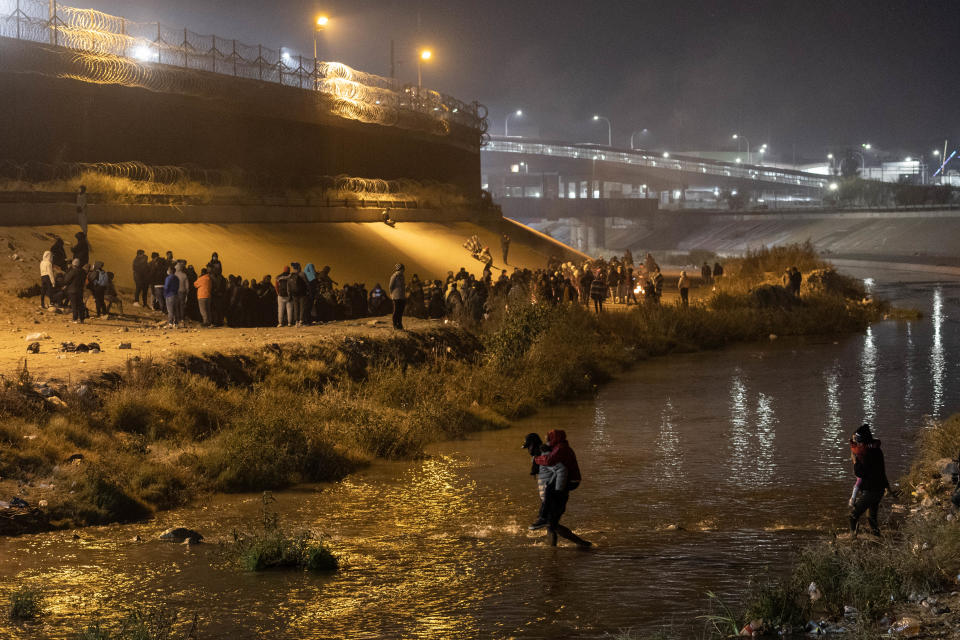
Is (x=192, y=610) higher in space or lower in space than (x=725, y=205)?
lower

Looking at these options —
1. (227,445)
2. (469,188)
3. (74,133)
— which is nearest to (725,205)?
(469,188)

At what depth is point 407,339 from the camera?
70.8 feet

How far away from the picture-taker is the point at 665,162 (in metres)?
125

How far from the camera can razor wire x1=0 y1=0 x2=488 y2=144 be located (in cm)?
2964

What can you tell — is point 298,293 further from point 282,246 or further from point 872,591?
point 872,591

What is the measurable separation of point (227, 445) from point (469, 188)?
1610 inches

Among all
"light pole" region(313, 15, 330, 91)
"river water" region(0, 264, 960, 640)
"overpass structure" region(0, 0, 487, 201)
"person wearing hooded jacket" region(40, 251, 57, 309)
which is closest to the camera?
"river water" region(0, 264, 960, 640)

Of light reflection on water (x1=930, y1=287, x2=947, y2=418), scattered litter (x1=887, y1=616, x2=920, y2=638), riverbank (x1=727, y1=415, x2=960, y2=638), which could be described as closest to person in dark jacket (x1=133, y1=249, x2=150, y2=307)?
light reflection on water (x1=930, y1=287, x2=947, y2=418)

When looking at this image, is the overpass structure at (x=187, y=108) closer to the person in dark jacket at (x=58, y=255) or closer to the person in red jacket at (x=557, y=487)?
the person in dark jacket at (x=58, y=255)

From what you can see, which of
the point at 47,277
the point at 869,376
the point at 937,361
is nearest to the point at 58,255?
the point at 47,277

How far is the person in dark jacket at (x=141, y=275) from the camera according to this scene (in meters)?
23.0

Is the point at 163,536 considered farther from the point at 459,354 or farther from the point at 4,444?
the point at 459,354

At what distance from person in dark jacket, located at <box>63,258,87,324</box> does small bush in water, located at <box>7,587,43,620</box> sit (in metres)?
12.7

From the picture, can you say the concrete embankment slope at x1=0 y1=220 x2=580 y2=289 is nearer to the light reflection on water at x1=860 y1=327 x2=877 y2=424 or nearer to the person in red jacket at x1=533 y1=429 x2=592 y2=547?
the light reflection on water at x1=860 y1=327 x2=877 y2=424
